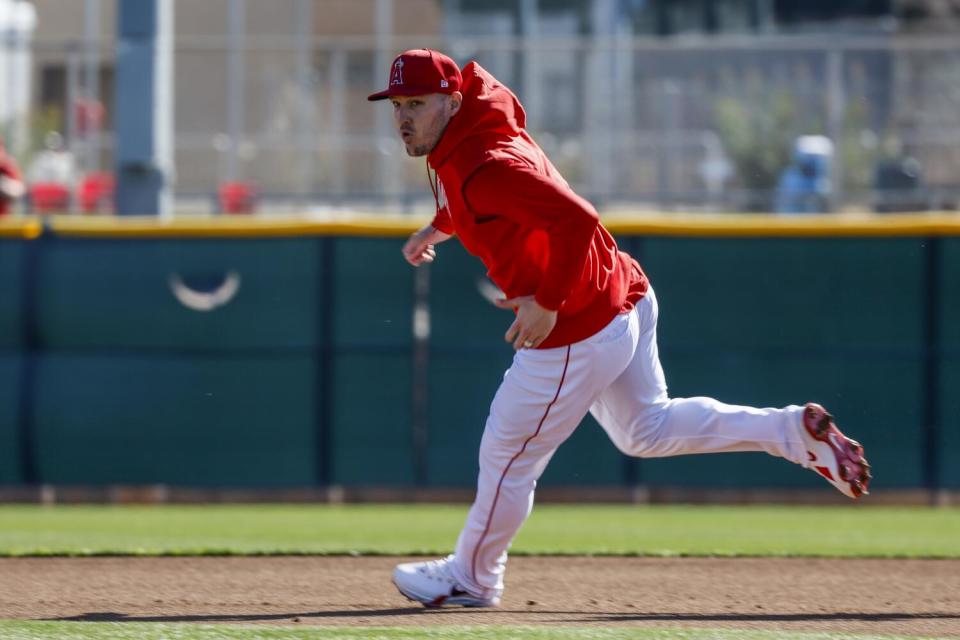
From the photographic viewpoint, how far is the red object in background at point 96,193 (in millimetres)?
13305

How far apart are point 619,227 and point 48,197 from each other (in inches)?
226

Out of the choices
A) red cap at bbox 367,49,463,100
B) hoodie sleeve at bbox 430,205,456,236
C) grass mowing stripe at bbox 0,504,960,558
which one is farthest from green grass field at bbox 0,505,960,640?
red cap at bbox 367,49,463,100

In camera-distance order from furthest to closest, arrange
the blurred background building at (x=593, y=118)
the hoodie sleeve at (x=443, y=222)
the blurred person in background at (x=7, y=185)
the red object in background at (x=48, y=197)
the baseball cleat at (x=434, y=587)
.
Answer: the red object in background at (x=48, y=197), the blurred background building at (x=593, y=118), the blurred person in background at (x=7, y=185), the hoodie sleeve at (x=443, y=222), the baseball cleat at (x=434, y=587)

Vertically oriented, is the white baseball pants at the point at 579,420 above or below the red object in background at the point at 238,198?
below

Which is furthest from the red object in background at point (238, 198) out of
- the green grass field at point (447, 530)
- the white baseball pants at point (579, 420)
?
the white baseball pants at point (579, 420)

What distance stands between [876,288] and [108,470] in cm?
512

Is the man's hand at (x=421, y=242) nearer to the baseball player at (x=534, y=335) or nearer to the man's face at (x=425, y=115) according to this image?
the baseball player at (x=534, y=335)

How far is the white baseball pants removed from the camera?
5.16m

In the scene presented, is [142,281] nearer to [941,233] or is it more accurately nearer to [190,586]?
[190,586]

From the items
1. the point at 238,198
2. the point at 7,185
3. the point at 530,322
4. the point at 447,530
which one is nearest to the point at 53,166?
the point at 238,198

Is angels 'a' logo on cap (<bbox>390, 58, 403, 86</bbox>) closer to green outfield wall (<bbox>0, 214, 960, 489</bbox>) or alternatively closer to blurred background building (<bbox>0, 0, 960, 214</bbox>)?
green outfield wall (<bbox>0, 214, 960, 489</bbox>)

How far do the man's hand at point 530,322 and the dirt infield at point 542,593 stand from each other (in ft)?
3.14

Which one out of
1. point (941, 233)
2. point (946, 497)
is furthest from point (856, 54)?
point (946, 497)

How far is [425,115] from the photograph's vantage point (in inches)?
195
